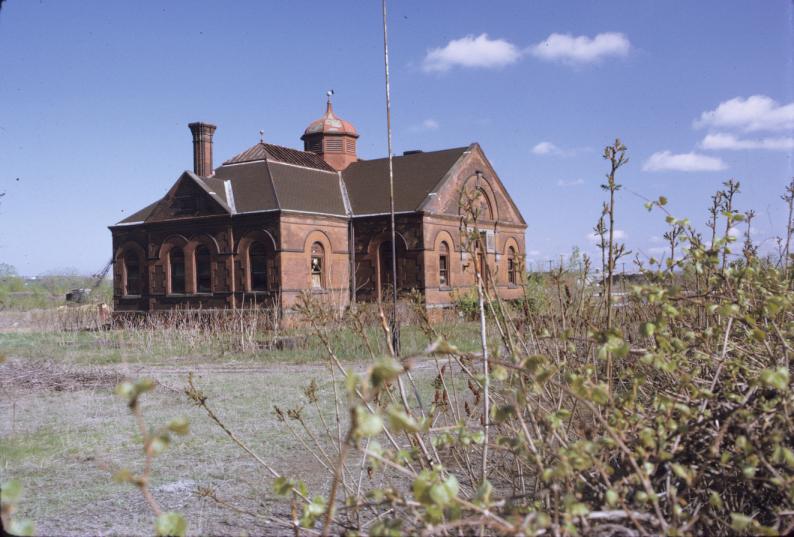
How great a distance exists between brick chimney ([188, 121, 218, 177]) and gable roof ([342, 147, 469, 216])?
19.0ft

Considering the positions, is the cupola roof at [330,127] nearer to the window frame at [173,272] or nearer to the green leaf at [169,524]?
the window frame at [173,272]

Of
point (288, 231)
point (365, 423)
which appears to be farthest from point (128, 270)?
point (365, 423)

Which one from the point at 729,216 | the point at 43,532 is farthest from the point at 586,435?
the point at 43,532

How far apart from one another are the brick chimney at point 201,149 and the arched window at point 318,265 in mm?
6148

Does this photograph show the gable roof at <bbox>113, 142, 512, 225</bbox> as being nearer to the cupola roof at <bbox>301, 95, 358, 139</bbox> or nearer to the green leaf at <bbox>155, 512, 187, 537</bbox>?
the cupola roof at <bbox>301, 95, 358, 139</bbox>

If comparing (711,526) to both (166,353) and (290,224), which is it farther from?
(290,224)

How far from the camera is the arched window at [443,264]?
27672mm

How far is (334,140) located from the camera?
108ft

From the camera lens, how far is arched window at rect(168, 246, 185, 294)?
28.2m

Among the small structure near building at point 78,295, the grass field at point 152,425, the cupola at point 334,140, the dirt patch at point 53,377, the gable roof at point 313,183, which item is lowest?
the grass field at point 152,425

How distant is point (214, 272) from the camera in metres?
26.8

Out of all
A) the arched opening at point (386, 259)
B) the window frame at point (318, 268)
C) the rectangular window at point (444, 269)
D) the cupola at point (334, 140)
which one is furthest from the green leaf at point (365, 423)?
the cupola at point (334, 140)

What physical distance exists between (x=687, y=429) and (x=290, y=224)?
23.9 meters

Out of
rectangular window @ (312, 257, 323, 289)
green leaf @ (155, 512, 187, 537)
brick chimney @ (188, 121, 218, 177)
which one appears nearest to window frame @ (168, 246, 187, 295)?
brick chimney @ (188, 121, 218, 177)
